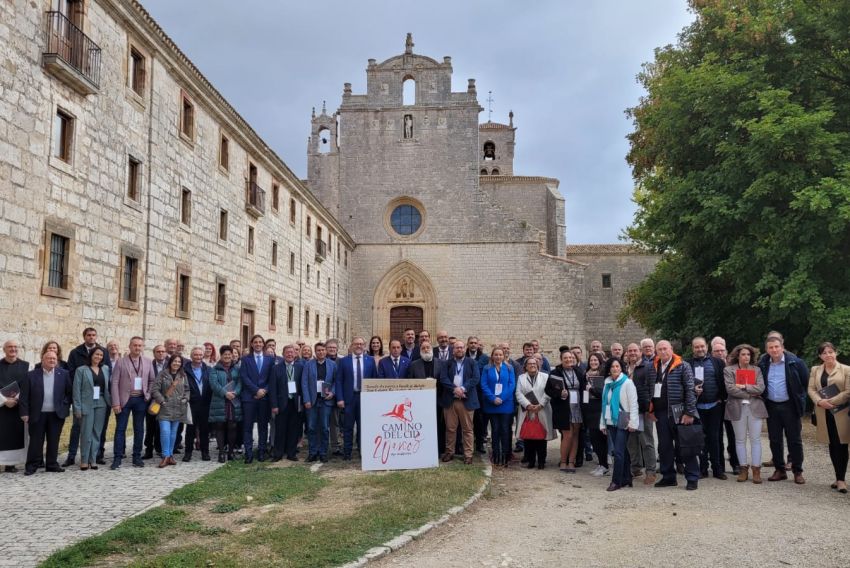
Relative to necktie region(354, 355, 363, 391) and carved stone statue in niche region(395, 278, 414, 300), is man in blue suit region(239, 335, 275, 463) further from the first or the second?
carved stone statue in niche region(395, 278, 414, 300)

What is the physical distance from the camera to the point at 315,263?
2956 cm

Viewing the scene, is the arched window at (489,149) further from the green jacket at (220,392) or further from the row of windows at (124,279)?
the green jacket at (220,392)

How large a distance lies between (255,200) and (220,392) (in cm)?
1370

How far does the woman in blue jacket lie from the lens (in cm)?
938

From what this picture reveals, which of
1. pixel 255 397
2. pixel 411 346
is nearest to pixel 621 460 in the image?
pixel 411 346

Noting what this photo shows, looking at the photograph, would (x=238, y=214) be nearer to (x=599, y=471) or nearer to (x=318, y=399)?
(x=318, y=399)

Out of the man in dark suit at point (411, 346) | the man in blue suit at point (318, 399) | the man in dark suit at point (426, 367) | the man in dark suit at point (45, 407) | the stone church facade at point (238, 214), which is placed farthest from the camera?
the stone church facade at point (238, 214)

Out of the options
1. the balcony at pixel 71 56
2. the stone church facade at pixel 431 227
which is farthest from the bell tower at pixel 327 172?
the balcony at pixel 71 56

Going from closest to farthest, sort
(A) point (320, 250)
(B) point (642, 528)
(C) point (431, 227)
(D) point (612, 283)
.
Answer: (B) point (642, 528), (A) point (320, 250), (C) point (431, 227), (D) point (612, 283)

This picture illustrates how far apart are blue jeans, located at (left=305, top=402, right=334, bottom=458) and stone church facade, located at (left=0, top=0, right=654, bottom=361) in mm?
5339

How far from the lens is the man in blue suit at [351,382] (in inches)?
380

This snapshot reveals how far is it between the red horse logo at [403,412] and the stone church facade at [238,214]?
663 cm

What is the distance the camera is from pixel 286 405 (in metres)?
9.63

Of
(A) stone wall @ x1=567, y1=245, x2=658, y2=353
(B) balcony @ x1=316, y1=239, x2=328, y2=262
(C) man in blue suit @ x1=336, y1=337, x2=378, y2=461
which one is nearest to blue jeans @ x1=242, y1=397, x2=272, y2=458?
(C) man in blue suit @ x1=336, y1=337, x2=378, y2=461
